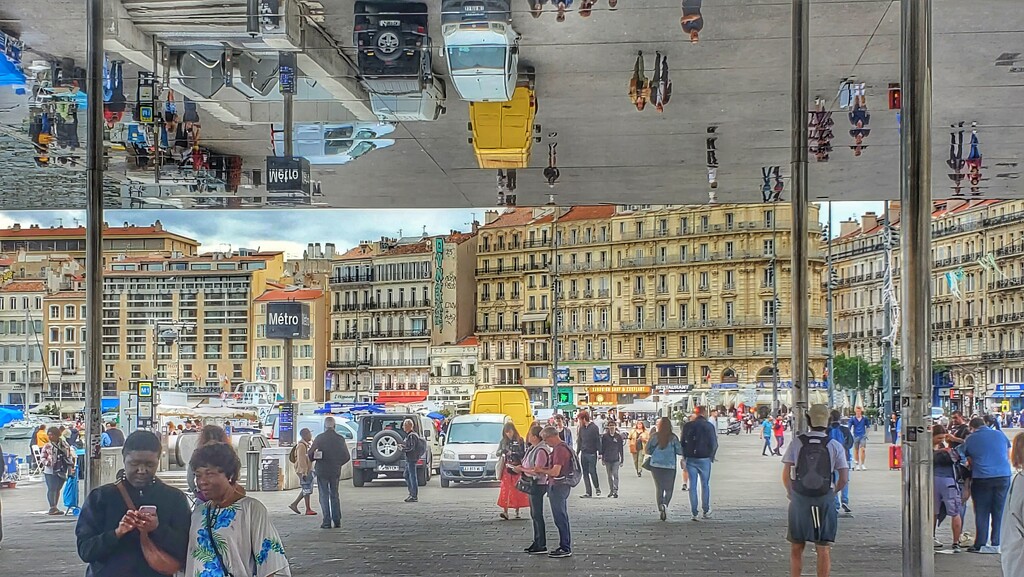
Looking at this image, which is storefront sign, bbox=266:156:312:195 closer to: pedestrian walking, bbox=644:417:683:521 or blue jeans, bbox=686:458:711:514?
pedestrian walking, bbox=644:417:683:521

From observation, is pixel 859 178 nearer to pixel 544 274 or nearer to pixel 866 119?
pixel 866 119

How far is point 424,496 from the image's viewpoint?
17422 mm

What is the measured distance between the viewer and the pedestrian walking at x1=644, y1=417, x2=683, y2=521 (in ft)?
46.1

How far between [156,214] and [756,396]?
8.80 metres

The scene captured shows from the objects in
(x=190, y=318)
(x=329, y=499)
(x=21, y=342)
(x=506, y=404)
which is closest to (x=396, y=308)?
(x=329, y=499)

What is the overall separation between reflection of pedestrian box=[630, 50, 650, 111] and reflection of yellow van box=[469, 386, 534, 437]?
6360mm

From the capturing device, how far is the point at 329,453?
13484 millimetres

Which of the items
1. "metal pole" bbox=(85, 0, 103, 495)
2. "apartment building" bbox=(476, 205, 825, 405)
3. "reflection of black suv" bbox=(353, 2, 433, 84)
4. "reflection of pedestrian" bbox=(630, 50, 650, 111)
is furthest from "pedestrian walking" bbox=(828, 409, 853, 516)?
"metal pole" bbox=(85, 0, 103, 495)

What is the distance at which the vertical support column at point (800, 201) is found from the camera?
8.47 metres

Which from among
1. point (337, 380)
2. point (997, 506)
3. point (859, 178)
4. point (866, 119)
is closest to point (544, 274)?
point (337, 380)

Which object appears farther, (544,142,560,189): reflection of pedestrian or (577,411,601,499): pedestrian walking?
(577,411,601,499): pedestrian walking

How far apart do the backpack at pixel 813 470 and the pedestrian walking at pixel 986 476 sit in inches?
131

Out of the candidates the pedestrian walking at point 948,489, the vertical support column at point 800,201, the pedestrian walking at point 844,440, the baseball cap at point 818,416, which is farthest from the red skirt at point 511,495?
the baseball cap at point 818,416

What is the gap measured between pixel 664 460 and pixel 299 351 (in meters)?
4.19
